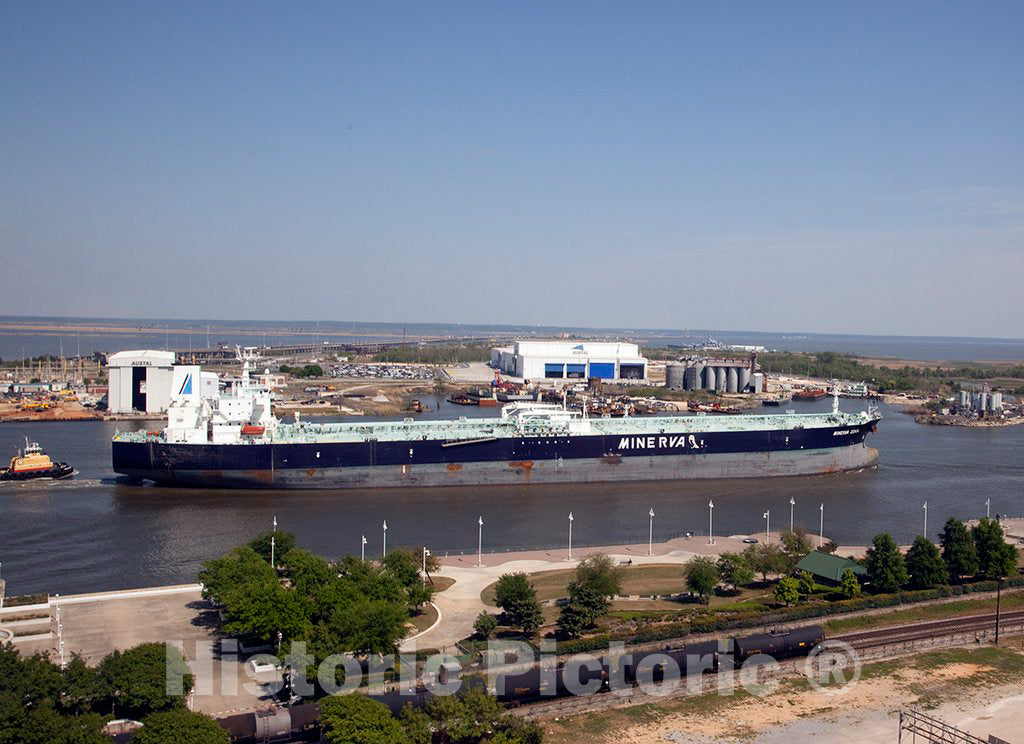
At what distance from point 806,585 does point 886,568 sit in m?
2.43

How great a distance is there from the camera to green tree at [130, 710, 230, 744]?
13836 millimetres

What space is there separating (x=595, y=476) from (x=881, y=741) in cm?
2658

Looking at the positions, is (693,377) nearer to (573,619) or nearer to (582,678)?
(573,619)

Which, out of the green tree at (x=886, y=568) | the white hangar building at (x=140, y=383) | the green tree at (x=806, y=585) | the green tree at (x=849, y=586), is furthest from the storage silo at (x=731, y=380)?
the green tree at (x=806, y=585)

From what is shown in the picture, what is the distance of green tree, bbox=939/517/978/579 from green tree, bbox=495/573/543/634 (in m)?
13.2

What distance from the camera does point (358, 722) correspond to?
14.6m

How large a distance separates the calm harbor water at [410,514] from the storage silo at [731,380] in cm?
4679

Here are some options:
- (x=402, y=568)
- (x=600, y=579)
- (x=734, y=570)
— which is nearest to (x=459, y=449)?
(x=402, y=568)

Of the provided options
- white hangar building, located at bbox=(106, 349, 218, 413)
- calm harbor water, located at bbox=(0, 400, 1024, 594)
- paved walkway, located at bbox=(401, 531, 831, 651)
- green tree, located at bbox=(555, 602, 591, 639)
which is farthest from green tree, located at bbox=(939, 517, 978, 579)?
white hangar building, located at bbox=(106, 349, 218, 413)

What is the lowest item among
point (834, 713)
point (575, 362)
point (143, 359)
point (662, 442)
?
point (834, 713)

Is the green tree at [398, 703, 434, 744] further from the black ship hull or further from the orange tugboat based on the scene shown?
the orange tugboat

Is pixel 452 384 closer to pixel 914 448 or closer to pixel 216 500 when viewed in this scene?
pixel 914 448

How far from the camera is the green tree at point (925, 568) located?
25.4 meters

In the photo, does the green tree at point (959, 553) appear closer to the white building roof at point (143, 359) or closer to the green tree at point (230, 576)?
the green tree at point (230, 576)
